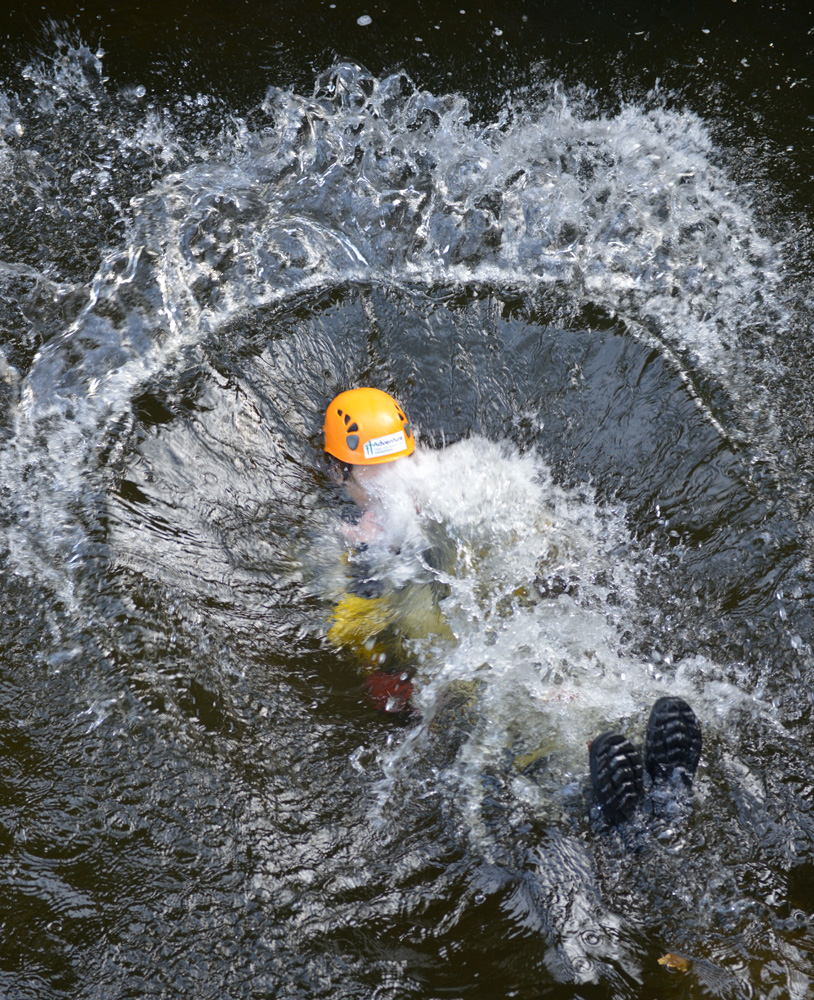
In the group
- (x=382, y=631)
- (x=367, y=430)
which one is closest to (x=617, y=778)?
(x=382, y=631)

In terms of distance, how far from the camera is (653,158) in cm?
536

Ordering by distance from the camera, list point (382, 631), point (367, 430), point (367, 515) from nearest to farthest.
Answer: point (382, 631) → point (367, 430) → point (367, 515)

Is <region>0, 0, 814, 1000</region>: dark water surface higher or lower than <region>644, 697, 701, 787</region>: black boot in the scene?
higher

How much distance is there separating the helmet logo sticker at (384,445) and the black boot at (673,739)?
6.21 ft

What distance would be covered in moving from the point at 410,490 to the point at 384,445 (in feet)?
1.14

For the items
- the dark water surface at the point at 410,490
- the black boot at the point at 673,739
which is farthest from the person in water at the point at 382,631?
the dark water surface at the point at 410,490

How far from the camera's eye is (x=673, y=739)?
2.68m

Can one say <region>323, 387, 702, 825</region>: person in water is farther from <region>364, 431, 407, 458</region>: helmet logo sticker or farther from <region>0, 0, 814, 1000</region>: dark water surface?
<region>0, 0, 814, 1000</region>: dark water surface

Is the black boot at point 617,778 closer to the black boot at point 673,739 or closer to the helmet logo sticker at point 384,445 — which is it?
the black boot at point 673,739

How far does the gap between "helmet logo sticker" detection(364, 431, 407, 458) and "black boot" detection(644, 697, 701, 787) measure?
1893mm

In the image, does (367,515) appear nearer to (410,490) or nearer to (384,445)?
(410,490)

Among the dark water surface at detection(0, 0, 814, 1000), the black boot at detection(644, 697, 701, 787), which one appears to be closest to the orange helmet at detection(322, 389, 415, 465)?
the dark water surface at detection(0, 0, 814, 1000)

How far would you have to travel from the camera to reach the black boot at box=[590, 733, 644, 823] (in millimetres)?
2627

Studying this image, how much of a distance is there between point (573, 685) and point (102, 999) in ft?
7.04
